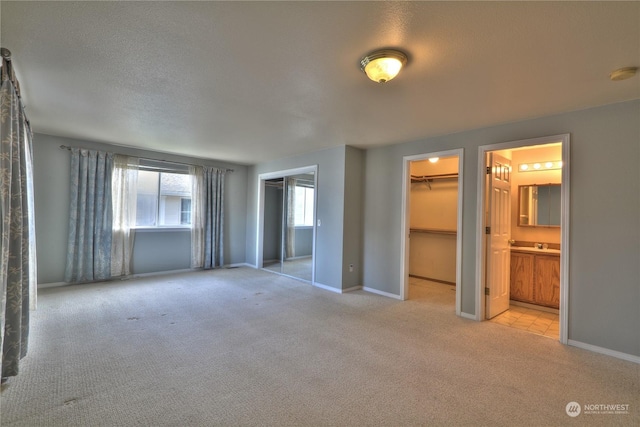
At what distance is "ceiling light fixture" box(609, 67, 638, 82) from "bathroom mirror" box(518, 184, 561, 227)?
89.2 inches

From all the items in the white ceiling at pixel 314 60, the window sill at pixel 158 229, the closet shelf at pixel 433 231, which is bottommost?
the window sill at pixel 158 229

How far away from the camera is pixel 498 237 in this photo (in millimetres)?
3701

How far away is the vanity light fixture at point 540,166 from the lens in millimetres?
4109

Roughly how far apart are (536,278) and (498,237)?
955mm

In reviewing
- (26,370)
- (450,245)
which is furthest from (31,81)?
(450,245)

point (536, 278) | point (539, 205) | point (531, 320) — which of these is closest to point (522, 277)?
point (536, 278)

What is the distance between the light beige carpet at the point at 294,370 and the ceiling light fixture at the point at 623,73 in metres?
2.35

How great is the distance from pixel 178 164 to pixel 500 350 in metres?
5.92

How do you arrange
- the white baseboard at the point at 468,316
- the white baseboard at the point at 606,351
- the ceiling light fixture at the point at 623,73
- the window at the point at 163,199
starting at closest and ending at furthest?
the ceiling light fixture at the point at 623,73, the white baseboard at the point at 606,351, the white baseboard at the point at 468,316, the window at the point at 163,199

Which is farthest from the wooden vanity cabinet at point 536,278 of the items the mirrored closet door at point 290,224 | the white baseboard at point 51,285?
the white baseboard at point 51,285

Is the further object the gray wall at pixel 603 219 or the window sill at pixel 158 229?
the window sill at pixel 158 229

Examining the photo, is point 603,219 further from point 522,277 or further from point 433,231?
point 433,231

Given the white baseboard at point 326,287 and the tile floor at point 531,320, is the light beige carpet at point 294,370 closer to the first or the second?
the tile floor at point 531,320

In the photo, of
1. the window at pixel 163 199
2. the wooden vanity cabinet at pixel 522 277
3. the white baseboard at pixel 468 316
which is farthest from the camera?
the window at pixel 163 199
